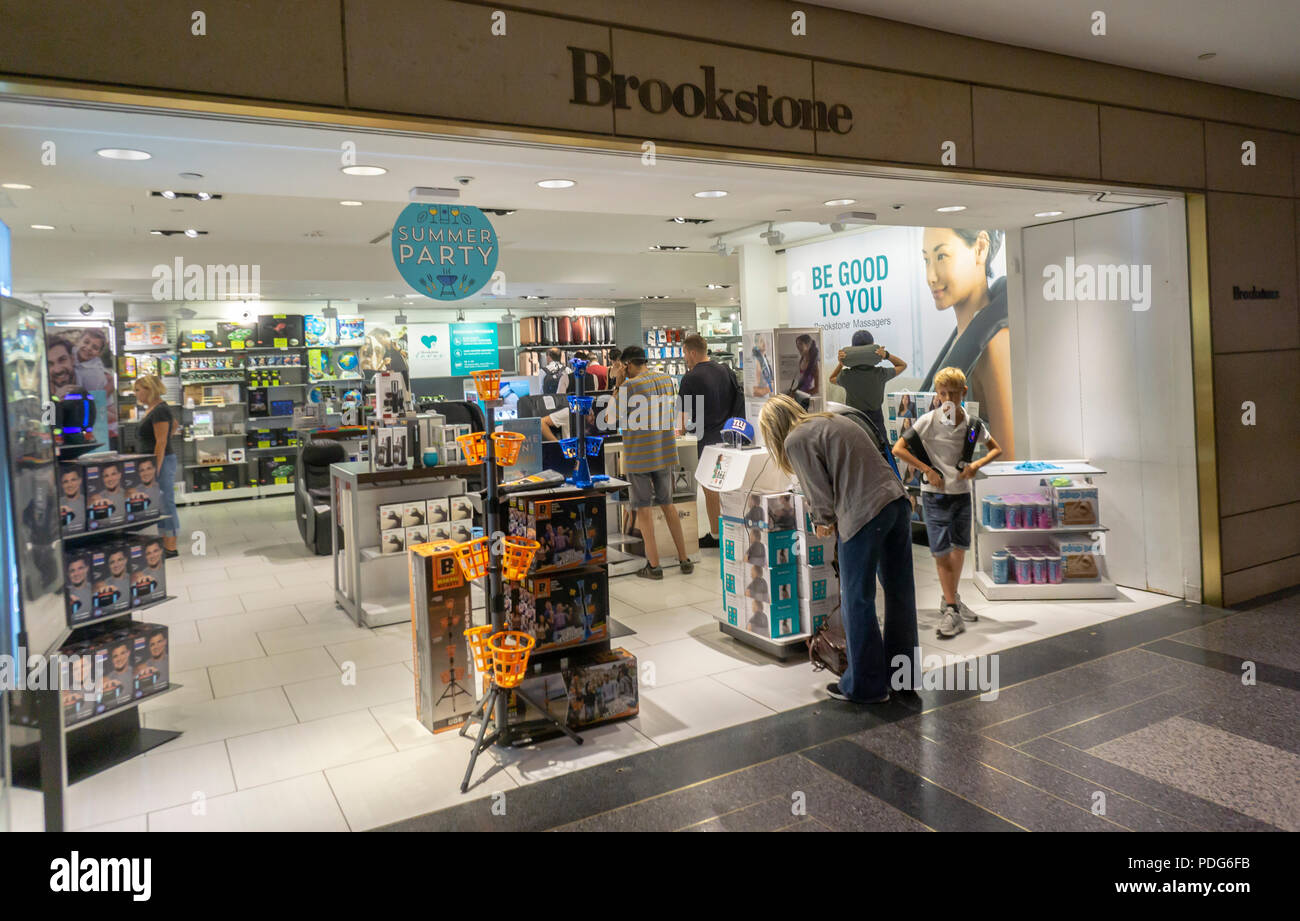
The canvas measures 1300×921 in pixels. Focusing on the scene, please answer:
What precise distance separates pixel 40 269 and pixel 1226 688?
1024cm

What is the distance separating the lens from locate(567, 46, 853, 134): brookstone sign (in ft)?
11.0

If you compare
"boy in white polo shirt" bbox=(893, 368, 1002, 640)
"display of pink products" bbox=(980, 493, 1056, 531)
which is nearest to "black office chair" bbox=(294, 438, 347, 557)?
"boy in white polo shirt" bbox=(893, 368, 1002, 640)

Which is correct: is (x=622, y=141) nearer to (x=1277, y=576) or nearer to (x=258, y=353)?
(x=1277, y=576)

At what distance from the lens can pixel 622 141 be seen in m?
3.45

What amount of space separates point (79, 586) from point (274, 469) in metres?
9.79

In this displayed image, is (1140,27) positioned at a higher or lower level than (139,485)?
higher

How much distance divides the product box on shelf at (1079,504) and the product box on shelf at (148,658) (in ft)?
17.6

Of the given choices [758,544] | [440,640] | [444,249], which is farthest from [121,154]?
[758,544]

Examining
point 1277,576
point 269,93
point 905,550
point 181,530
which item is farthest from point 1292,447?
point 181,530

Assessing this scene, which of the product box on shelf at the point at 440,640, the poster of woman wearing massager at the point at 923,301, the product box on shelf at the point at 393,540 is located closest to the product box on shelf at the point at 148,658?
the product box on shelf at the point at 440,640

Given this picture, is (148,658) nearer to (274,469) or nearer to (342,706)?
(342,706)

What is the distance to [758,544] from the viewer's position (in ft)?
15.6

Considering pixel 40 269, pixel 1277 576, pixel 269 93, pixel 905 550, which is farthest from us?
pixel 40 269
